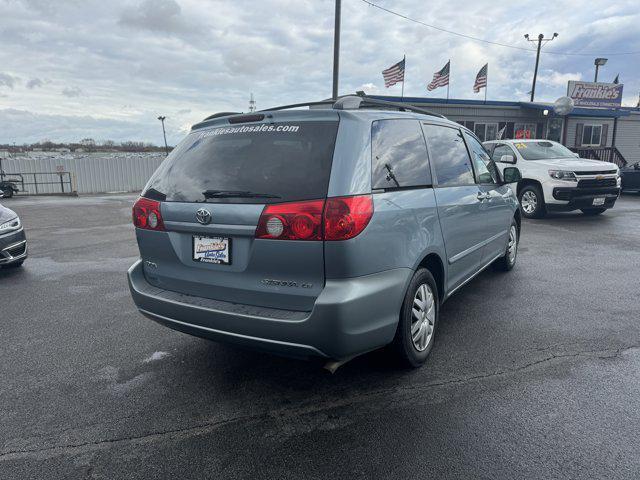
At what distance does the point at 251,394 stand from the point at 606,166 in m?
10.4

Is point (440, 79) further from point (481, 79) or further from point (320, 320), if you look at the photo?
point (320, 320)

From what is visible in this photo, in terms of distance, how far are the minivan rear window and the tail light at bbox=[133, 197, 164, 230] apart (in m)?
0.06

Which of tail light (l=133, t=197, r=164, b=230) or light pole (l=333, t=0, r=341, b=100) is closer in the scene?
tail light (l=133, t=197, r=164, b=230)

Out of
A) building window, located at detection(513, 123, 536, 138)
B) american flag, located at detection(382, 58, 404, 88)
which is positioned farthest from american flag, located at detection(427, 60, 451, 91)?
building window, located at detection(513, 123, 536, 138)

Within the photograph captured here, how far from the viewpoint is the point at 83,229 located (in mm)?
10656

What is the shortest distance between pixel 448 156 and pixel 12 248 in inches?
228

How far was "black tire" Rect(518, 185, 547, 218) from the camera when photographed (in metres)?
10.7

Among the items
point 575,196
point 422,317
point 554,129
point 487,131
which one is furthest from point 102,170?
point 422,317

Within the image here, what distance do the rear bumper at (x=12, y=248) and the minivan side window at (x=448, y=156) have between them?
18.6ft

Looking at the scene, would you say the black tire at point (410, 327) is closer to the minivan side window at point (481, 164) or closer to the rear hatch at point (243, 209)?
the rear hatch at point (243, 209)

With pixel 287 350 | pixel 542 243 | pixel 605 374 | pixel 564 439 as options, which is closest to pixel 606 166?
pixel 542 243

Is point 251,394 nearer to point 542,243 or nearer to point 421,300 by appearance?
point 421,300

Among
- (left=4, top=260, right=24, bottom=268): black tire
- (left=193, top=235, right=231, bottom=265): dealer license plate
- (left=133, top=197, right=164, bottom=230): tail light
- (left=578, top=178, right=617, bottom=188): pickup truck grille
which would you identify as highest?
(left=133, top=197, right=164, bottom=230): tail light

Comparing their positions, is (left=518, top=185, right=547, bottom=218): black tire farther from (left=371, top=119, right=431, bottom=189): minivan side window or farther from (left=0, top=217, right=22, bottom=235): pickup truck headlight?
(left=0, top=217, right=22, bottom=235): pickup truck headlight
